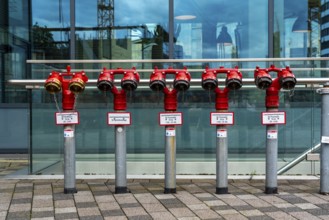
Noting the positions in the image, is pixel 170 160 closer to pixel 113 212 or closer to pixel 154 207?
pixel 154 207

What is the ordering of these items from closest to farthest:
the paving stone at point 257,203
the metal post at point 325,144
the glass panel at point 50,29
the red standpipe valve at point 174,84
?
the paving stone at point 257,203 → the red standpipe valve at point 174,84 → the metal post at point 325,144 → the glass panel at point 50,29

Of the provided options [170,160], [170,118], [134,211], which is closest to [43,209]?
[134,211]

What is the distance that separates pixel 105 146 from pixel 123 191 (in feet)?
6.66

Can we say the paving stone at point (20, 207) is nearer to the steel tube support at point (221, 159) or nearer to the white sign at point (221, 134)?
the steel tube support at point (221, 159)

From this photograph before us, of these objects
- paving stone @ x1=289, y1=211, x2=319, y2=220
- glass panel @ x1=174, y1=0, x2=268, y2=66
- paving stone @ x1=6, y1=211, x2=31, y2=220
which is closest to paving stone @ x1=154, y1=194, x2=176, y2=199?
paving stone @ x1=289, y1=211, x2=319, y2=220

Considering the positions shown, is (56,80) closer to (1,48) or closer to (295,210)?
(295,210)

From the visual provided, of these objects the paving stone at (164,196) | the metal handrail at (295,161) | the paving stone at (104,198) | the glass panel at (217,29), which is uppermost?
the glass panel at (217,29)

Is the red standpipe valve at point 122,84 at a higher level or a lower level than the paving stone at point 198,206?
higher

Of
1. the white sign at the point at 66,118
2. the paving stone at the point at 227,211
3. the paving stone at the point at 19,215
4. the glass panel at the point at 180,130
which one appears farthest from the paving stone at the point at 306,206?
the paving stone at the point at 19,215

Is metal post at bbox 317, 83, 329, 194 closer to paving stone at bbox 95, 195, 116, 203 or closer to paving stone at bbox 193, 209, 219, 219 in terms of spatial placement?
paving stone at bbox 193, 209, 219, 219

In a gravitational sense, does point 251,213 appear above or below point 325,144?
below

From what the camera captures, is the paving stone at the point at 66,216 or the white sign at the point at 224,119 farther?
the white sign at the point at 224,119

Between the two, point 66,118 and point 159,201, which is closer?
Answer: point 159,201

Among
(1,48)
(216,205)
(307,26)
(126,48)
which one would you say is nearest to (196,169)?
(216,205)
